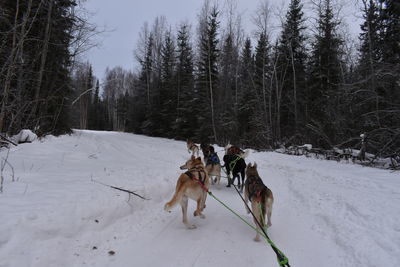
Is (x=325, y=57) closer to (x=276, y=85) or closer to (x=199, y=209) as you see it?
(x=276, y=85)

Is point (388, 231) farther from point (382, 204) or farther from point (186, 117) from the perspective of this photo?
point (186, 117)

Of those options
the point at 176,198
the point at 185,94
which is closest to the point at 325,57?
the point at 185,94

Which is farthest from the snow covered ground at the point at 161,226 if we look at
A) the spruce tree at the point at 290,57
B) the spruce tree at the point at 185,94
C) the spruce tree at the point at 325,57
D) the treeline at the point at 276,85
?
the spruce tree at the point at 185,94

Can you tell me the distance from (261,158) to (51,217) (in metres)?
9.83

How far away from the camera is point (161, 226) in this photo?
3947 millimetres

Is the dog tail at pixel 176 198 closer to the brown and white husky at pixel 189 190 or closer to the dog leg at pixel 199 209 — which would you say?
the brown and white husky at pixel 189 190

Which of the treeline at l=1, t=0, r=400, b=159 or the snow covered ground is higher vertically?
the treeline at l=1, t=0, r=400, b=159

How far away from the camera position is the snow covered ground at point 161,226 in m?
2.87

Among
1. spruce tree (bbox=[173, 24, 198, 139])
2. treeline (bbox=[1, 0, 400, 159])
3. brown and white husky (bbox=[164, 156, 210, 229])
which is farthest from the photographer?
spruce tree (bbox=[173, 24, 198, 139])

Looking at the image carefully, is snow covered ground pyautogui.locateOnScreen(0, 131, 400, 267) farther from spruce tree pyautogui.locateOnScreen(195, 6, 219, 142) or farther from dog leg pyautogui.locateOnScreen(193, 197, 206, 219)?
spruce tree pyautogui.locateOnScreen(195, 6, 219, 142)

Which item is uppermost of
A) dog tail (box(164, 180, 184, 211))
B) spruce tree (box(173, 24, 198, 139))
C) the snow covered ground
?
spruce tree (box(173, 24, 198, 139))

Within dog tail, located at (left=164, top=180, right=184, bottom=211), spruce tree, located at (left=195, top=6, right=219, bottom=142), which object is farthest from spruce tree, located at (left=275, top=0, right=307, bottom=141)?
dog tail, located at (left=164, top=180, right=184, bottom=211)

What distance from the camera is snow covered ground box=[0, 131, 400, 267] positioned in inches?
113

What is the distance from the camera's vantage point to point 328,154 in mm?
10977
